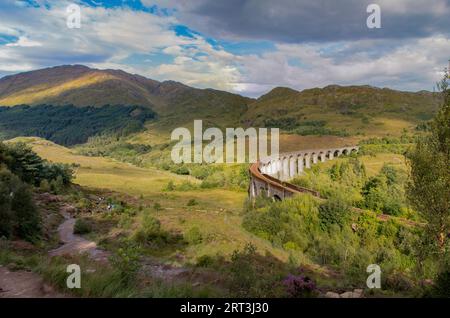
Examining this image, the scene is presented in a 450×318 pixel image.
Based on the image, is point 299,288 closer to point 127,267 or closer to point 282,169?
point 127,267

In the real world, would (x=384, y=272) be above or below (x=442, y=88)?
below

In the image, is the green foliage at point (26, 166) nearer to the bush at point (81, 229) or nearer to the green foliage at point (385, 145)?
the bush at point (81, 229)

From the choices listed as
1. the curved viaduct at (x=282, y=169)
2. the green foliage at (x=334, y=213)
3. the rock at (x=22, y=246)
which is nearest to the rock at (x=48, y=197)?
the rock at (x=22, y=246)

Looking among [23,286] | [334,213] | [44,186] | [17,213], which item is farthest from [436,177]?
[44,186]

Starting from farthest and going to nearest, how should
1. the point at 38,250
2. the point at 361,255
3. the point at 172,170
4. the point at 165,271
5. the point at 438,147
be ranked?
the point at 172,170
the point at 361,255
the point at 38,250
the point at 165,271
the point at 438,147
